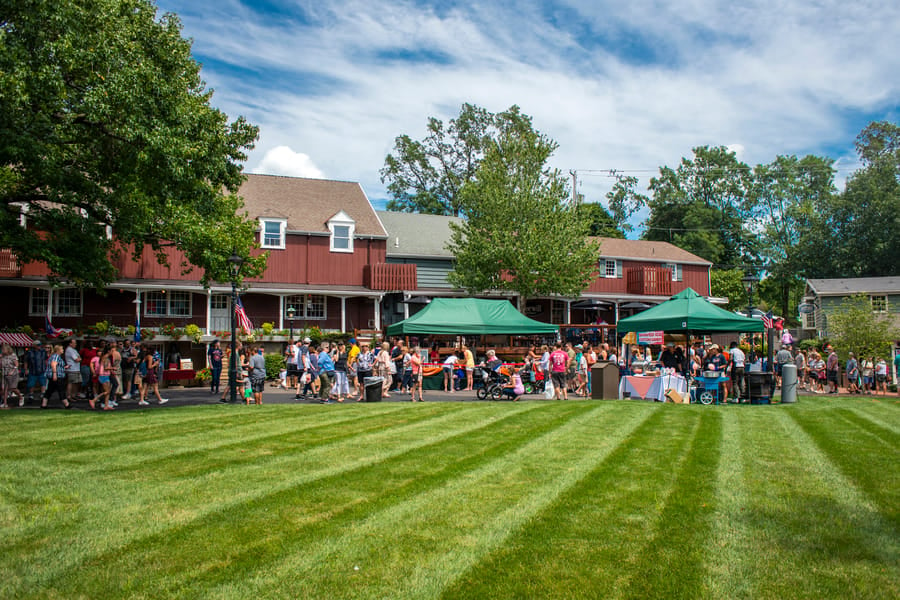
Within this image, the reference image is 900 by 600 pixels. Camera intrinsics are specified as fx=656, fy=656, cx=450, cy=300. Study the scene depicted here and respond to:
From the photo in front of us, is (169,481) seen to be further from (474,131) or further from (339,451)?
(474,131)

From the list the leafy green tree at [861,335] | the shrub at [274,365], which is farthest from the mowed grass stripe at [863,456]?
the shrub at [274,365]

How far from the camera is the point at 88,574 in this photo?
16.6 ft

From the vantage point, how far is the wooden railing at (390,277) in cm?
3266

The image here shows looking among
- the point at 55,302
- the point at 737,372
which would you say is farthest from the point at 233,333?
the point at 55,302

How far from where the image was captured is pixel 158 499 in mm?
6988

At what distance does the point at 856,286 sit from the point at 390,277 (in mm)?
34679

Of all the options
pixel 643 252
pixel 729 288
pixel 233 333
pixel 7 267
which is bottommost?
pixel 233 333

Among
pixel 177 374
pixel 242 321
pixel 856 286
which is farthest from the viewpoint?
pixel 856 286

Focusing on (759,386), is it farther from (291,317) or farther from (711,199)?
(711,199)

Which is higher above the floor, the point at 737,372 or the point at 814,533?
the point at 737,372

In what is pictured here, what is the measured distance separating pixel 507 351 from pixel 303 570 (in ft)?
74.2

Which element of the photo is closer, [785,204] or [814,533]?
[814,533]

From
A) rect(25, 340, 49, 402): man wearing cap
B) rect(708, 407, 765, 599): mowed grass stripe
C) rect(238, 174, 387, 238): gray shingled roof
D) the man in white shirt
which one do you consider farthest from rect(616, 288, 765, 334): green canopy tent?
rect(238, 174, 387, 238): gray shingled roof

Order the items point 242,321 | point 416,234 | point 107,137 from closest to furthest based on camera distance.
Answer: point 107,137, point 242,321, point 416,234
